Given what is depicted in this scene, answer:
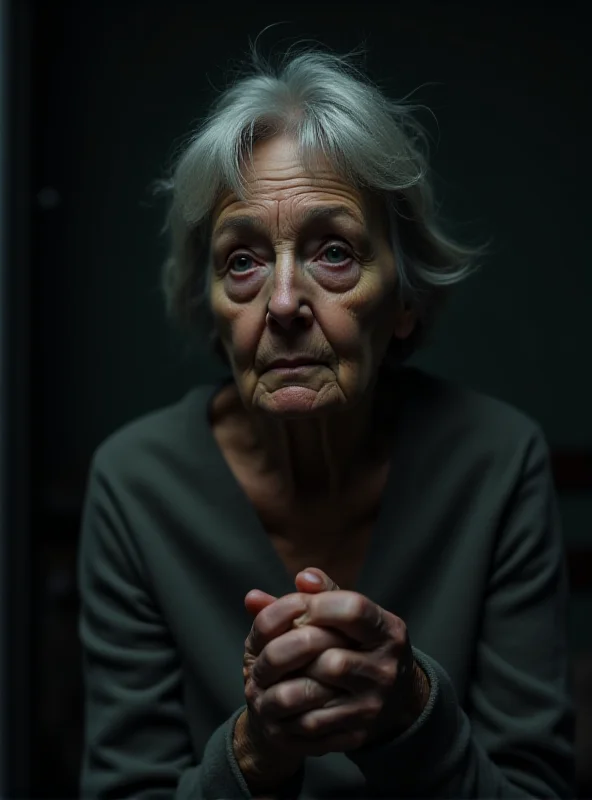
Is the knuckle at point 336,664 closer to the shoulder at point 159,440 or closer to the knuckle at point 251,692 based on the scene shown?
the knuckle at point 251,692

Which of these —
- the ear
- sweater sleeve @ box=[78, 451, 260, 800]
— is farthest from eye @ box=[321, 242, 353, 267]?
sweater sleeve @ box=[78, 451, 260, 800]

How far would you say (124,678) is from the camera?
1.07m

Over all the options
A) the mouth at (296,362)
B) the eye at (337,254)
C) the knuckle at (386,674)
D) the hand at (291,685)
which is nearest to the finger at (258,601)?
the hand at (291,685)

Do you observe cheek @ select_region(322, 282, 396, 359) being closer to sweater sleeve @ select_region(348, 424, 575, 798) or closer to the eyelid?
the eyelid

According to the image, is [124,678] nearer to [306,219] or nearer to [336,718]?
[336,718]

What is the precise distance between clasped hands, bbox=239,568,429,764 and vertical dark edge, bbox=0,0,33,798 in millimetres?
360

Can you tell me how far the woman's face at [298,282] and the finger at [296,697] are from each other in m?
0.25

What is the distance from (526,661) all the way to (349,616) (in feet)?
1.03

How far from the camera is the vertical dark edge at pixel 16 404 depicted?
3.50 feet

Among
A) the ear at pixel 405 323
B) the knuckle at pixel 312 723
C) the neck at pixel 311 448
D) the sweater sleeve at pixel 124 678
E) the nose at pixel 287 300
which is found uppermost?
the nose at pixel 287 300

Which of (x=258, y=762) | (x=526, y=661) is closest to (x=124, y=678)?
(x=258, y=762)

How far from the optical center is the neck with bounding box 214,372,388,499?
1066 millimetres

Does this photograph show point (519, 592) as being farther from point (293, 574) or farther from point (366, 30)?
point (366, 30)

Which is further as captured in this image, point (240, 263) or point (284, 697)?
point (240, 263)
